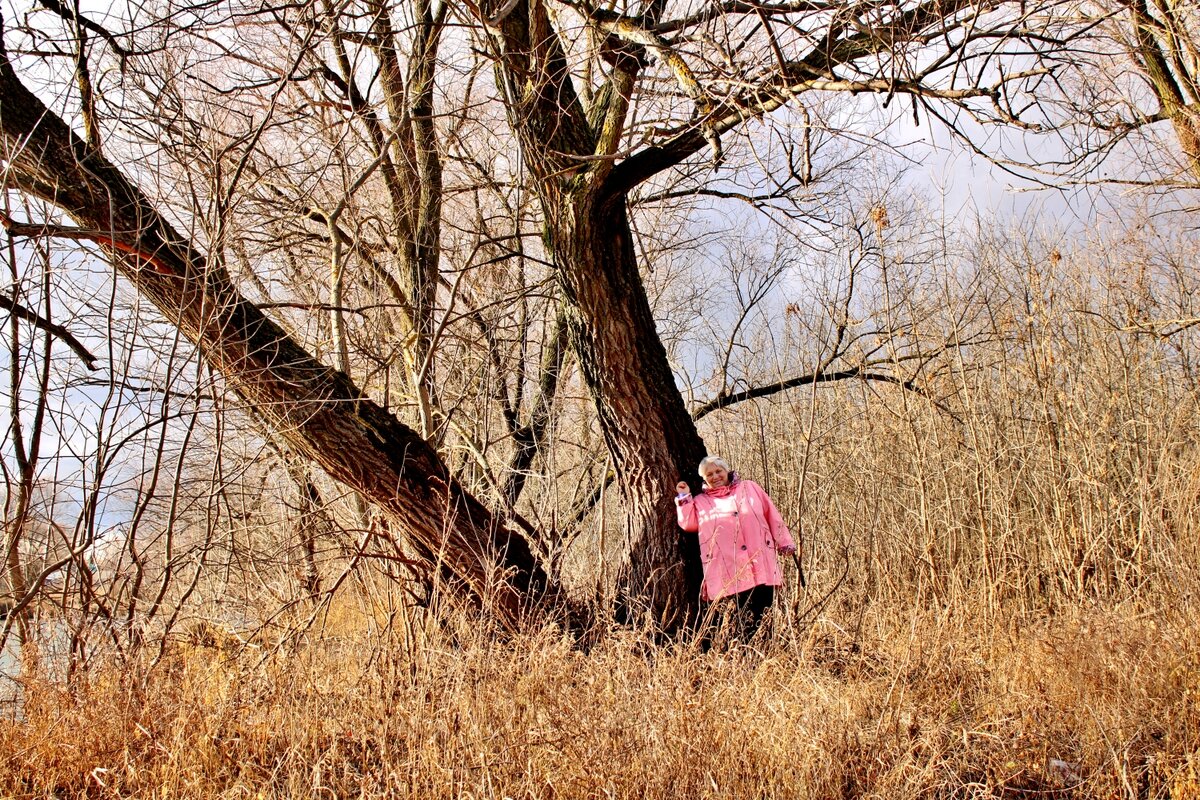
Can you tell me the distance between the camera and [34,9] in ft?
13.4

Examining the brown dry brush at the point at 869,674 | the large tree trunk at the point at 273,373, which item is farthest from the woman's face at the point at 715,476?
the large tree trunk at the point at 273,373

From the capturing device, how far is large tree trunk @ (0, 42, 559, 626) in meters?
3.90

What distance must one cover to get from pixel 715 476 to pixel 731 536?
0.42 m

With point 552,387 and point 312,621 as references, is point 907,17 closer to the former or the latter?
point 312,621

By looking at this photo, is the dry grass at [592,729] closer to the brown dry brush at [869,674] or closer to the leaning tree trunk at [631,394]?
the brown dry brush at [869,674]

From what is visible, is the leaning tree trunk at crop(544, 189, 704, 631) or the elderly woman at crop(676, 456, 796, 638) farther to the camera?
the elderly woman at crop(676, 456, 796, 638)

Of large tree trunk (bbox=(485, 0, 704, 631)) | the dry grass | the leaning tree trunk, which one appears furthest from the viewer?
the leaning tree trunk

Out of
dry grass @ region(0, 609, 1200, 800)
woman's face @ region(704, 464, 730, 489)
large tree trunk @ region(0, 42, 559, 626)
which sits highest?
large tree trunk @ region(0, 42, 559, 626)

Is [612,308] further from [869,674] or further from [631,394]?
[869,674]

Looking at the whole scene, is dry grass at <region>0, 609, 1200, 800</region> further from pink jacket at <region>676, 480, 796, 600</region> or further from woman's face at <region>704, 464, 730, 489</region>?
woman's face at <region>704, 464, 730, 489</region>

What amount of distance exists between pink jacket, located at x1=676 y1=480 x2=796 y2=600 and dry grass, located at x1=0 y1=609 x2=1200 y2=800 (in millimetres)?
1392

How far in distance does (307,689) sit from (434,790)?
973 mm

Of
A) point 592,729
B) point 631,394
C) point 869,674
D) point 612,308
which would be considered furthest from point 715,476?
point 592,729

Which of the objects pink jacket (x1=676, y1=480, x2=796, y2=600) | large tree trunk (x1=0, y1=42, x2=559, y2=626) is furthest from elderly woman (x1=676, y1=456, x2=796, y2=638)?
large tree trunk (x1=0, y1=42, x2=559, y2=626)
